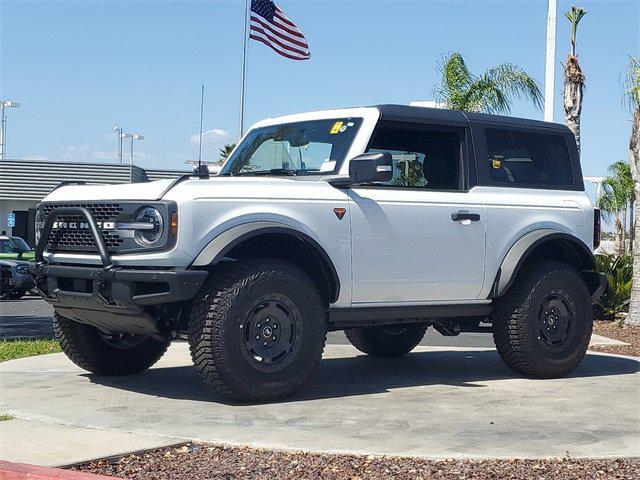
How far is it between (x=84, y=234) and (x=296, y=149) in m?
1.89

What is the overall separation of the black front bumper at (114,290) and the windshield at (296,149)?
5.22 feet

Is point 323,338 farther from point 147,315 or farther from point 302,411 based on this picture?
point 147,315

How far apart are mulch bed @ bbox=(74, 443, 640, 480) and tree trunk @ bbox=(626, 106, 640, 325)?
9.36 meters

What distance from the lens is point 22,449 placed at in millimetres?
5348

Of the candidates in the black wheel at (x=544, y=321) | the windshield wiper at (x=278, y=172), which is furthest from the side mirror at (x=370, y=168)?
the black wheel at (x=544, y=321)

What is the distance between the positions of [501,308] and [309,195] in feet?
7.15

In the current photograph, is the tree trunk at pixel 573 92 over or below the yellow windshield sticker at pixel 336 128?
over

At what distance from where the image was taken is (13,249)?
Answer: 82.5 feet

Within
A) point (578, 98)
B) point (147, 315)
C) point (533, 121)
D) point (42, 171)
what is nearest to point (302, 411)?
point (147, 315)

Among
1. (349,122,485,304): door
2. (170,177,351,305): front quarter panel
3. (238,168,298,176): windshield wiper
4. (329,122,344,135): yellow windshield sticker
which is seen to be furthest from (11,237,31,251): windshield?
(170,177,351,305): front quarter panel

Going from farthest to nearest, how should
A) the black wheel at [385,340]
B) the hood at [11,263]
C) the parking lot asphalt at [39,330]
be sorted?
the hood at [11,263] → the parking lot asphalt at [39,330] → the black wheel at [385,340]

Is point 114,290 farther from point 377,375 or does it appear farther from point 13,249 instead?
point 13,249

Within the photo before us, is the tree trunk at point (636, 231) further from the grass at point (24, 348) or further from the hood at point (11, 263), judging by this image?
the hood at point (11, 263)

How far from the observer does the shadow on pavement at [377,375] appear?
750 centimetres
